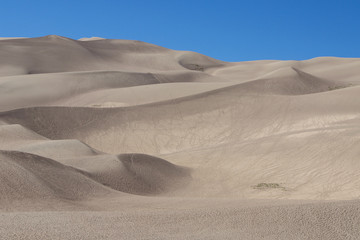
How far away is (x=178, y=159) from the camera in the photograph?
56.3 feet

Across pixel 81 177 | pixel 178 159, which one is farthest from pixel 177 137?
pixel 81 177

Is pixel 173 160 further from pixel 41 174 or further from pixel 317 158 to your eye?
pixel 41 174

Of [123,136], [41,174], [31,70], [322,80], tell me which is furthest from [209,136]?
[31,70]

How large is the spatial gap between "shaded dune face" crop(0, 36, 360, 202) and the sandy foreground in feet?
0.18

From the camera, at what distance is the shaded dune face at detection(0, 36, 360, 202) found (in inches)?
468

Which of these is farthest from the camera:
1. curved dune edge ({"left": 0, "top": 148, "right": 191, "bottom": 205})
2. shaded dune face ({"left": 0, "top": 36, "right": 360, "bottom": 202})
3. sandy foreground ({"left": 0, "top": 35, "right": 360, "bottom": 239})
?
shaded dune face ({"left": 0, "top": 36, "right": 360, "bottom": 202})

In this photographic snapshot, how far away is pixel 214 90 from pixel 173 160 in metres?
9.36

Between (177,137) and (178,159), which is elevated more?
(177,137)

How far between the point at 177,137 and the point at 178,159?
463cm

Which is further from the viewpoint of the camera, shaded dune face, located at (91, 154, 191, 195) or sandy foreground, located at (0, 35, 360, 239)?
shaded dune face, located at (91, 154, 191, 195)

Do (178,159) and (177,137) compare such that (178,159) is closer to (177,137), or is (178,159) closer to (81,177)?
(177,137)

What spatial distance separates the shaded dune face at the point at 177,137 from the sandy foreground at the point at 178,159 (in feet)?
0.18

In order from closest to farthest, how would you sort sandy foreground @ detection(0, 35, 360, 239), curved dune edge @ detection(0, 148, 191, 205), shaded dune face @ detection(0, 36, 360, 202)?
sandy foreground @ detection(0, 35, 360, 239), curved dune edge @ detection(0, 148, 191, 205), shaded dune face @ detection(0, 36, 360, 202)

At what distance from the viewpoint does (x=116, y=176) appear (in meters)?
12.2
